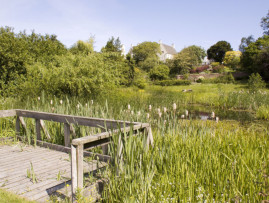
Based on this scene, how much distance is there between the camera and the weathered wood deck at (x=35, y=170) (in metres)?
3.22

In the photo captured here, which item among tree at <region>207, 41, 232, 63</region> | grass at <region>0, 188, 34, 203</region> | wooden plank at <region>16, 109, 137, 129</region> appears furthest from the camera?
tree at <region>207, 41, 232, 63</region>

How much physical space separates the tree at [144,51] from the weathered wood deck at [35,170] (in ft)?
153

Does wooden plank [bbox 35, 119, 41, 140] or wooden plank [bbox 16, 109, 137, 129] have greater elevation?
wooden plank [bbox 16, 109, 137, 129]

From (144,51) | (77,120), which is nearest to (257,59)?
(77,120)

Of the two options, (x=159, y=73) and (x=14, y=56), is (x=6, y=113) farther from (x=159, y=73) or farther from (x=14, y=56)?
(x=159, y=73)

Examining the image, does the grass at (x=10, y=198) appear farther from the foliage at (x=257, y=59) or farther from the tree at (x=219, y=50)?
the tree at (x=219, y=50)

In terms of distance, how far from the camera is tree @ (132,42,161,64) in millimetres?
51428

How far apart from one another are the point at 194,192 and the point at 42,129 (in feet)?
13.9

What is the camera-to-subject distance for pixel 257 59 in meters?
→ 25.9

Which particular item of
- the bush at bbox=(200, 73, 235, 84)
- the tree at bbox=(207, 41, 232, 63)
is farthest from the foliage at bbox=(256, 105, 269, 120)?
the tree at bbox=(207, 41, 232, 63)

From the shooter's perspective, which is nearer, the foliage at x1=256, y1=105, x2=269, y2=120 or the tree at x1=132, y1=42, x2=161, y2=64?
the foliage at x1=256, y1=105, x2=269, y2=120

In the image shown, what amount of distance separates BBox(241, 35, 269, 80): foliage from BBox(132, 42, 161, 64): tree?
23211 millimetres

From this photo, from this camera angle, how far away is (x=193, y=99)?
670 inches

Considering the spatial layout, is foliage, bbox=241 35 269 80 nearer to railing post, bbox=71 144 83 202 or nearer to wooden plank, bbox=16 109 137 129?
wooden plank, bbox=16 109 137 129
